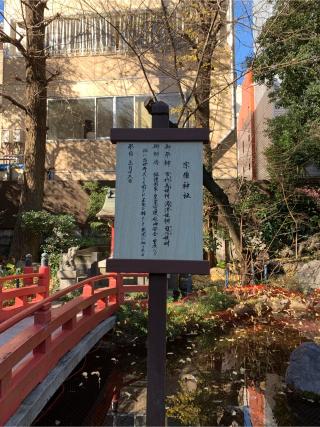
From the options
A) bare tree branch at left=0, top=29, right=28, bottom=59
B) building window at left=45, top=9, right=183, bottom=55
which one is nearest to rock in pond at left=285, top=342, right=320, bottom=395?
bare tree branch at left=0, top=29, right=28, bottom=59

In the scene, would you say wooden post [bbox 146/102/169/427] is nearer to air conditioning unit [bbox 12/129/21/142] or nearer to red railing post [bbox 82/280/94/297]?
red railing post [bbox 82/280/94/297]

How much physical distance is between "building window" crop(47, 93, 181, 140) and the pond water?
423 inches

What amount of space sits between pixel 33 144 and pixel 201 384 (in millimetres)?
11266

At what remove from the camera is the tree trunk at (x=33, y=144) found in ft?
50.5

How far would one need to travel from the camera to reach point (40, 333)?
5473mm

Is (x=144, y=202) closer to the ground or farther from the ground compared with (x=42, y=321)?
farther from the ground

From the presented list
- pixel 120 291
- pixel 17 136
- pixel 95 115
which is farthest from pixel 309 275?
pixel 17 136

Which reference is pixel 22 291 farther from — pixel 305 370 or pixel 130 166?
pixel 130 166

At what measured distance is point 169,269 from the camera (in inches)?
153

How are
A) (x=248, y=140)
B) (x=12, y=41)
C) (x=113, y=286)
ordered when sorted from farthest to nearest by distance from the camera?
(x=248, y=140), (x=12, y=41), (x=113, y=286)

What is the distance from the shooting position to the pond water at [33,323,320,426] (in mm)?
5715

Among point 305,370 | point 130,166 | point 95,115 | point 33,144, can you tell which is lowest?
point 305,370

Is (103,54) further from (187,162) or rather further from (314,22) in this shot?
(187,162)

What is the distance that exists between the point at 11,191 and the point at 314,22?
480 inches
